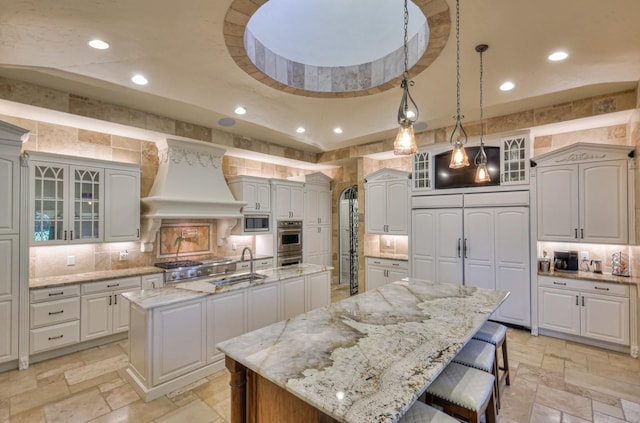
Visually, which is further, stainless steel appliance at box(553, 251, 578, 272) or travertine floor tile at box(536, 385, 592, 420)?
stainless steel appliance at box(553, 251, 578, 272)

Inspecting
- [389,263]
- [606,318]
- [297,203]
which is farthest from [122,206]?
[606,318]

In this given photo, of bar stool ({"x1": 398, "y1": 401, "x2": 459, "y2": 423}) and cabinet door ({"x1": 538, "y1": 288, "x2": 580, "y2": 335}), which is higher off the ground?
bar stool ({"x1": 398, "y1": 401, "x2": 459, "y2": 423})

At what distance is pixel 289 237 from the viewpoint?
238 inches

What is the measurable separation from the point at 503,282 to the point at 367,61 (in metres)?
3.56

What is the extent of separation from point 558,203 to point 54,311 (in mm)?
6268

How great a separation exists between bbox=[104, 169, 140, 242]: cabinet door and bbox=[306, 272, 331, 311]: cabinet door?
2.55m

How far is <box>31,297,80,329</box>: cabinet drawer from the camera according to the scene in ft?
10.8

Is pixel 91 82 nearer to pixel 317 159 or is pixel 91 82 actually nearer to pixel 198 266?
pixel 198 266

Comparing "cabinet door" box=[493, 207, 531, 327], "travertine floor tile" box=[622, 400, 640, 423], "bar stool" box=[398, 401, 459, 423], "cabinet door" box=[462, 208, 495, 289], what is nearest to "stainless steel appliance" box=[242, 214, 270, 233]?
"cabinet door" box=[462, 208, 495, 289]

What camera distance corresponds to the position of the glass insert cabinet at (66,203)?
3.53m

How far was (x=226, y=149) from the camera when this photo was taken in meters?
5.13

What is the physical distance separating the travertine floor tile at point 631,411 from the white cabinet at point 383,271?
294cm

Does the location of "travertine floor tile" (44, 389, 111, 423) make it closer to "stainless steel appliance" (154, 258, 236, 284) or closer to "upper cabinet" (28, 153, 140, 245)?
"stainless steel appliance" (154, 258, 236, 284)

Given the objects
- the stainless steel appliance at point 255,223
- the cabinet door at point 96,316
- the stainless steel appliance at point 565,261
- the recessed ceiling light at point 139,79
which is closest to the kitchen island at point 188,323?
the cabinet door at point 96,316
